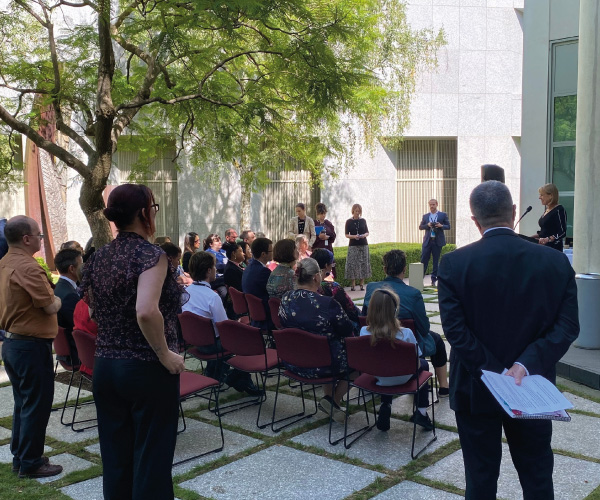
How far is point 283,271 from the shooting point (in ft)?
24.2

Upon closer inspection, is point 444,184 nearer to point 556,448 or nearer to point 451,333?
point 556,448

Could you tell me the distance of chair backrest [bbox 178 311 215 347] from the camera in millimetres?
6204

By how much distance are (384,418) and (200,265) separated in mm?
2287

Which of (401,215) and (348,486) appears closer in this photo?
(348,486)

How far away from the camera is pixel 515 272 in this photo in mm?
3062

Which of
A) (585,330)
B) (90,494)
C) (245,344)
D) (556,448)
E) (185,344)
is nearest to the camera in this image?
(90,494)

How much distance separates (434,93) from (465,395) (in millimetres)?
19681

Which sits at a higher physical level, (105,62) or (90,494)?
(105,62)

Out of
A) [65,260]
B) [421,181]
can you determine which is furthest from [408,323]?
[421,181]

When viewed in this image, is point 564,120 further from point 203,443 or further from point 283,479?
point 283,479

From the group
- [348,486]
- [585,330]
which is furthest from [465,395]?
[585,330]

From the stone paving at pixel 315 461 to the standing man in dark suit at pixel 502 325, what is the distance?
1.20 m

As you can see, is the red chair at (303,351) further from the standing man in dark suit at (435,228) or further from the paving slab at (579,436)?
the standing man in dark suit at (435,228)

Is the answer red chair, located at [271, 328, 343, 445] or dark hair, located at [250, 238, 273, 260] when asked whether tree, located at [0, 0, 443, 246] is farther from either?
red chair, located at [271, 328, 343, 445]
